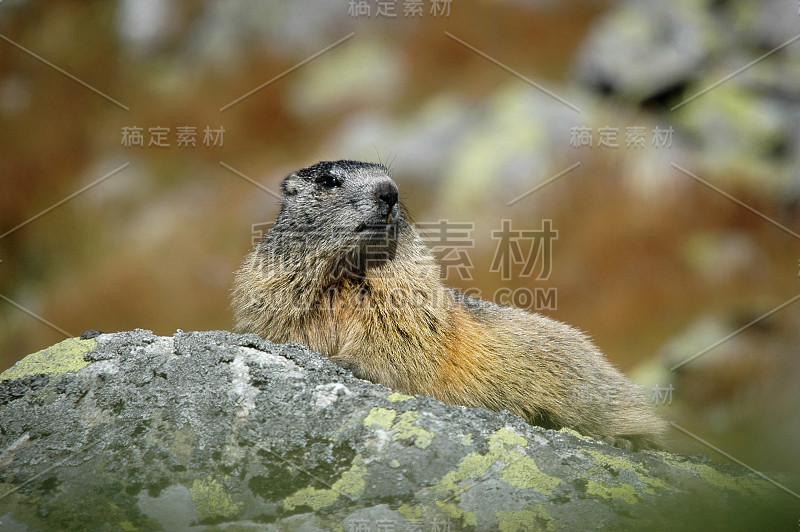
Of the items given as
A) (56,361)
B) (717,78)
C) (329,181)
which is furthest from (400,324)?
(717,78)

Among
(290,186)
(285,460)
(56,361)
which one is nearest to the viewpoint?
(285,460)

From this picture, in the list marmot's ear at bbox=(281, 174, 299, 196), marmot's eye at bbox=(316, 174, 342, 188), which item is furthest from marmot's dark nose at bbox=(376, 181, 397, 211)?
marmot's ear at bbox=(281, 174, 299, 196)

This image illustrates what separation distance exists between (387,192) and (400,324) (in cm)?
114

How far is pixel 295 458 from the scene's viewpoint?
10.5 feet

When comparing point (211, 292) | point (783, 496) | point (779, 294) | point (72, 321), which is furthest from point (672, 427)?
point (72, 321)

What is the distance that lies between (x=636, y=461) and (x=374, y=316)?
2.26 metres

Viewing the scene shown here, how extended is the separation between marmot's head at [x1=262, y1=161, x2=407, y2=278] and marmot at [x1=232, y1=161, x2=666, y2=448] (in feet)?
0.04

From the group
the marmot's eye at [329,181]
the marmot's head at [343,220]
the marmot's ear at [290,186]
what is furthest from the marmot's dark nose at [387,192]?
the marmot's ear at [290,186]

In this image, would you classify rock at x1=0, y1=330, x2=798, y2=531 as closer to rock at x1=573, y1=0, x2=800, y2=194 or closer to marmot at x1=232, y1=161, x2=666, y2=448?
marmot at x1=232, y1=161, x2=666, y2=448

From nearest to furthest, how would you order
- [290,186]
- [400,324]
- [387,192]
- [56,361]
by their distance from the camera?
[56,361], [400,324], [387,192], [290,186]

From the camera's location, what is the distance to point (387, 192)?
5.11 m

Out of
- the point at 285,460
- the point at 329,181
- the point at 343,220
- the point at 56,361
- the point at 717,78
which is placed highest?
the point at 717,78

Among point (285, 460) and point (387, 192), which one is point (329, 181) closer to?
point (387, 192)

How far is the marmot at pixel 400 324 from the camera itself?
4.93 m
